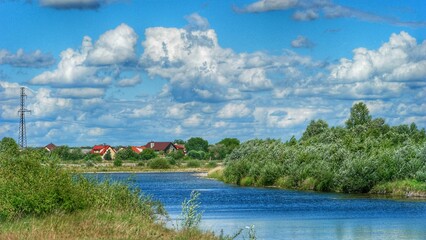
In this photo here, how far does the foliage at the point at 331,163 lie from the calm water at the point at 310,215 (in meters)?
3.85

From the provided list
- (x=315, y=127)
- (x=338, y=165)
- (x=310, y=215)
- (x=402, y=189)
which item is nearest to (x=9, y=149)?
(x=310, y=215)

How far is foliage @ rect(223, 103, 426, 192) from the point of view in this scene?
86562 millimetres

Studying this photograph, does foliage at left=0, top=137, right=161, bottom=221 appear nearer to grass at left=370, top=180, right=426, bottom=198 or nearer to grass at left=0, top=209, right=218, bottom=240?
grass at left=0, top=209, right=218, bottom=240

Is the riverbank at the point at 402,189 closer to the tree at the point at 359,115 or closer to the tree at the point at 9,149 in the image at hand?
the tree at the point at 9,149

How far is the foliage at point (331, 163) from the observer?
8656cm

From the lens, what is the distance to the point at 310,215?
64.4 m

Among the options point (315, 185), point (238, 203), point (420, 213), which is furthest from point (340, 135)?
point (420, 213)

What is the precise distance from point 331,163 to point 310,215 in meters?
31.9

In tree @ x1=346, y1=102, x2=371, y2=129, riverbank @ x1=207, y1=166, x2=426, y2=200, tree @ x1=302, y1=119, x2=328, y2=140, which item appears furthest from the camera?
tree @ x1=346, y1=102, x2=371, y2=129

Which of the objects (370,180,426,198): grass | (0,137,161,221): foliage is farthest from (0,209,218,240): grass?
(370,180,426,198): grass

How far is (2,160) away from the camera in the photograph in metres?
38.7

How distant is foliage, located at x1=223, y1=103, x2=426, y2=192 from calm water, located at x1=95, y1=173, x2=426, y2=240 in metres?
3.85

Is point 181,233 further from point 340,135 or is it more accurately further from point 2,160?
point 340,135

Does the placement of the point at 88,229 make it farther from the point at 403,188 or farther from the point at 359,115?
the point at 359,115
